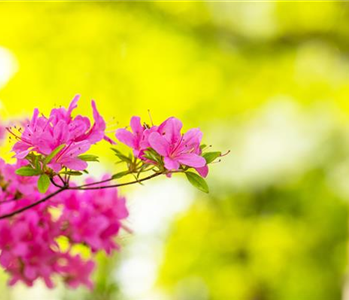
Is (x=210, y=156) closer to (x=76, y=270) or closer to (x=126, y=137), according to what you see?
(x=126, y=137)

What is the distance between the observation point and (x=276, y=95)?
208 inches

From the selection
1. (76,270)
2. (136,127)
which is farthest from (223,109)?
(136,127)

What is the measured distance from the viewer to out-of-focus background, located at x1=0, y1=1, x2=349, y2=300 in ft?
15.3

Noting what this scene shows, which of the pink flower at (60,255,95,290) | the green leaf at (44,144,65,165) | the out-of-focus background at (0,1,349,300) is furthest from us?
the out-of-focus background at (0,1,349,300)

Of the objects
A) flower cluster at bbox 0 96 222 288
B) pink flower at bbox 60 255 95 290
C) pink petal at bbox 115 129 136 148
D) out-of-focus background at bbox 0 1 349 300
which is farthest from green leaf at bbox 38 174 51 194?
out-of-focus background at bbox 0 1 349 300

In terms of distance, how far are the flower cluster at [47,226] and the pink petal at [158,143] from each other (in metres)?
0.35

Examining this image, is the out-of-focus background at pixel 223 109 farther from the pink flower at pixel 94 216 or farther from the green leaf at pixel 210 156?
the green leaf at pixel 210 156

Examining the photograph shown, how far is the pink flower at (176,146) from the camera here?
92cm

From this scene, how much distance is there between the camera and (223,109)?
5328mm

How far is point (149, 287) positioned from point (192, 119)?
2.05 metres

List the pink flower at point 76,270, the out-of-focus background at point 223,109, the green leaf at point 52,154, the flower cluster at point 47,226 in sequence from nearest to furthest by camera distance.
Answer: the green leaf at point 52,154
the flower cluster at point 47,226
the pink flower at point 76,270
the out-of-focus background at point 223,109

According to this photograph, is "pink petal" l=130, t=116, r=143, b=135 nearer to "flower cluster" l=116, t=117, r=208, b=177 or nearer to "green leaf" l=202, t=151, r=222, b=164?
"flower cluster" l=116, t=117, r=208, b=177

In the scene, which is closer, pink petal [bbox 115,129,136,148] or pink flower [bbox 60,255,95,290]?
pink petal [bbox 115,129,136,148]

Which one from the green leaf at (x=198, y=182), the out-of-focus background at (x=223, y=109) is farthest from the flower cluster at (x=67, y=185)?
the out-of-focus background at (x=223, y=109)
